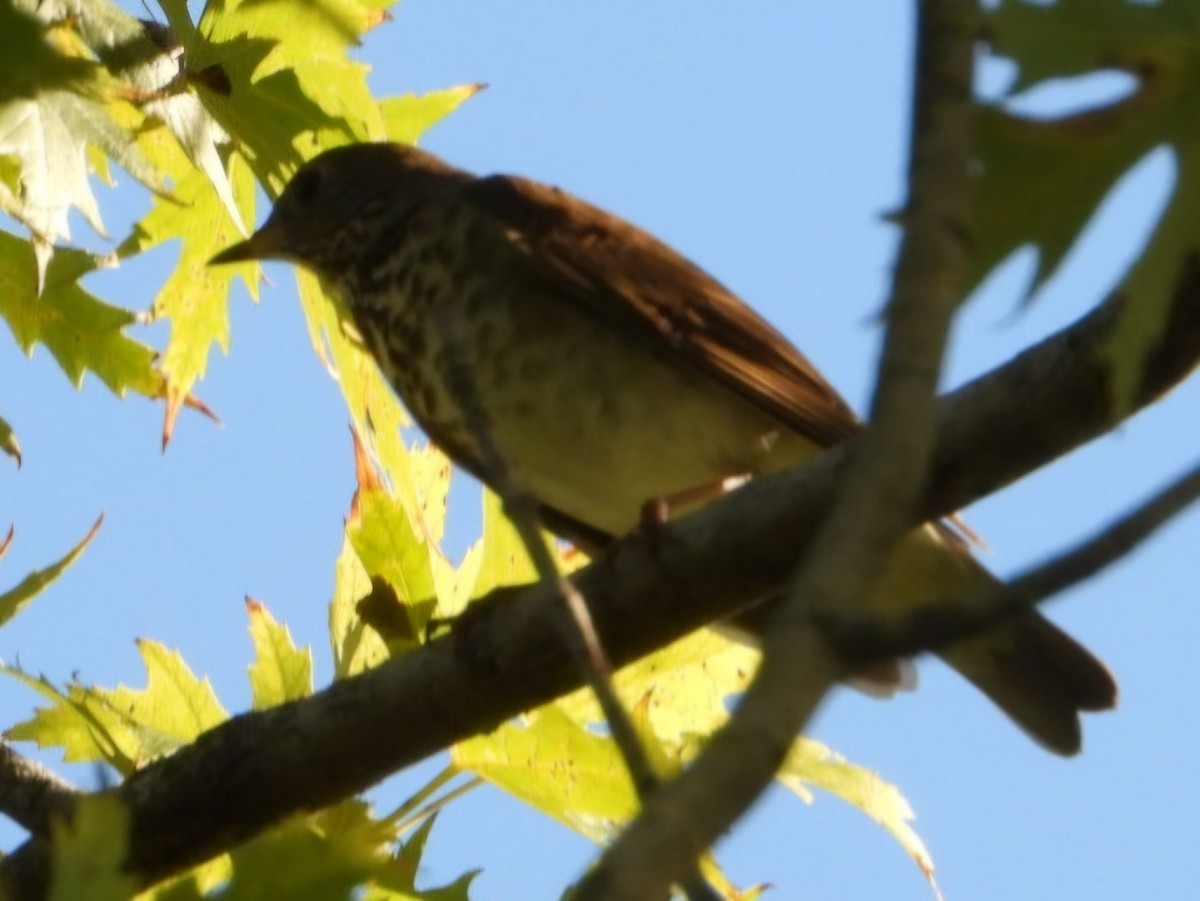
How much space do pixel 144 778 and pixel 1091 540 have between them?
6.98 feet

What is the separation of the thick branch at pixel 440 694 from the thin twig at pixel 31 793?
0.34ft

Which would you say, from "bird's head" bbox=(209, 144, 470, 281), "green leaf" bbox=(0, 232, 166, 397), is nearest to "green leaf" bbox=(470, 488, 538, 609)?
"green leaf" bbox=(0, 232, 166, 397)

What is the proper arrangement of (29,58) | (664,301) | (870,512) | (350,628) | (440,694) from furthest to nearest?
1. (664,301)
2. (350,628)
3. (440,694)
4. (29,58)
5. (870,512)

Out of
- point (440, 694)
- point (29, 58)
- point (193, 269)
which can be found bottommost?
point (440, 694)

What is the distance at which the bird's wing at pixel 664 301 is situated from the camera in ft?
14.1

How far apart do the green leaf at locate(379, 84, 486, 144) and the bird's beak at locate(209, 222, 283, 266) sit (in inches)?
15.9

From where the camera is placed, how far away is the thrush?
417 centimetres

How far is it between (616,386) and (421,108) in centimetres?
77

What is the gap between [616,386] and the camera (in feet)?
13.9

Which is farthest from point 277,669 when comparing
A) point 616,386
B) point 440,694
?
point 616,386

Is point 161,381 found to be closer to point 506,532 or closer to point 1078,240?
point 506,532

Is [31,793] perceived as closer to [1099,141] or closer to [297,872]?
[297,872]

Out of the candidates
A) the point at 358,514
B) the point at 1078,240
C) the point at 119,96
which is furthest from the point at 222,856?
the point at 1078,240

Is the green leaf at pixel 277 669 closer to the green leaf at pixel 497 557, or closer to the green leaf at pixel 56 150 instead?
the green leaf at pixel 497 557
